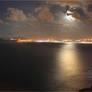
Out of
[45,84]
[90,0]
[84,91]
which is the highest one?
[90,0]

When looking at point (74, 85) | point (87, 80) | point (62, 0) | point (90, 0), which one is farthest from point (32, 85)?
point (90, 0)

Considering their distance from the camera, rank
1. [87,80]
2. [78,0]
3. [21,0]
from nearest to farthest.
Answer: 1. [87,80]
2. [78,0]
3. [21,0]

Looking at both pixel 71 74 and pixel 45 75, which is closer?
pixel 45 75

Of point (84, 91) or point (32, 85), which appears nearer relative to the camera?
point (84, 91)

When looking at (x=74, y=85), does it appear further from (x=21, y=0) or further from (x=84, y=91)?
(x=21, y=0)

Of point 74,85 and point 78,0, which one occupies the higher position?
point 78,0

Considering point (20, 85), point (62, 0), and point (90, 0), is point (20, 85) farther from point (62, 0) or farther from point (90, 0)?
point (90, 0)

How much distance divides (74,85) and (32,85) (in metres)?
0.82

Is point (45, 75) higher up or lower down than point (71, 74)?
higher up

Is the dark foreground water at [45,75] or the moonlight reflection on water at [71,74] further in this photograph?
the moonlight reflection on water at [71,74]

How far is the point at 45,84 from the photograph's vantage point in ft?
12.3

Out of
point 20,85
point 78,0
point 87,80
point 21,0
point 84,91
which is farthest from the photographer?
point 21,0

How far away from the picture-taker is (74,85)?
3533mm

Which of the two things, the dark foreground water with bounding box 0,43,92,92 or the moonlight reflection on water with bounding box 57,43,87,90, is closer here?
the dark foreground water with bounding box 0,43,92,92
